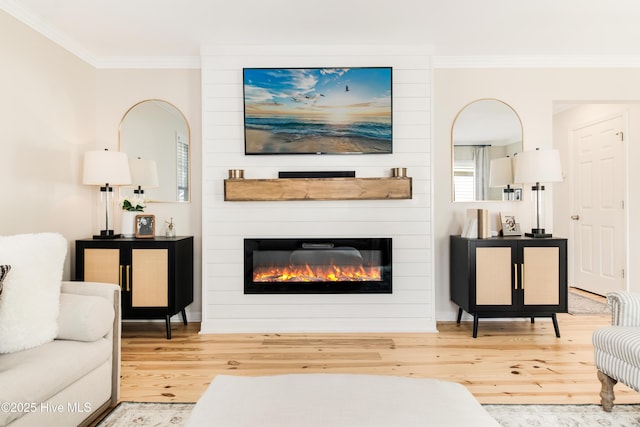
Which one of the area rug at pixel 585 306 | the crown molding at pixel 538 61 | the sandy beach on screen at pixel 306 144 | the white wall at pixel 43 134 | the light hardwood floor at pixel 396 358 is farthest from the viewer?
the area rug at pixel 585 306

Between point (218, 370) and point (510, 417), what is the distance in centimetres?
182

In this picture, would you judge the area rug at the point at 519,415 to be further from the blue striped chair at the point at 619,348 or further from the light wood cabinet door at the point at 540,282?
the light wood cabinet door at the point at 540,282

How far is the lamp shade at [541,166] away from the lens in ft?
11.3

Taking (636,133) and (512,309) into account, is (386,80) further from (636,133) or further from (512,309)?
(636,133)

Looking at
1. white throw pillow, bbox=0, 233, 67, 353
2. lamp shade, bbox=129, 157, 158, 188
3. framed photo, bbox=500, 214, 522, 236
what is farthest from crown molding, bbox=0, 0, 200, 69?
framed photo, bbox=500, 214, 522, 236

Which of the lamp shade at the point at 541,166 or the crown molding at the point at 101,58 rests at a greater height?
the crown molding at the point at 101,58

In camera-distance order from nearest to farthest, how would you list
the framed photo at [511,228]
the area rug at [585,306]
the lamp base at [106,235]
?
the lamp base at [106,235] < the framed photo at [511,228] < the area rug at [585,306]

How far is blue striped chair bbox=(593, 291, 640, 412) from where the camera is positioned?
6.36 feet

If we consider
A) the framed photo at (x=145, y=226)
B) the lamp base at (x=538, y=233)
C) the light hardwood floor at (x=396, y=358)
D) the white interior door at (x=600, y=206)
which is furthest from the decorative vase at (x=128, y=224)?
the white interior door at (x=600, y=206)

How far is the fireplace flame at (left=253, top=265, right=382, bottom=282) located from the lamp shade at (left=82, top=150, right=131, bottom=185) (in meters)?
1.43

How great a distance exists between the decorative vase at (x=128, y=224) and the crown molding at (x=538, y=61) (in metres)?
3.21

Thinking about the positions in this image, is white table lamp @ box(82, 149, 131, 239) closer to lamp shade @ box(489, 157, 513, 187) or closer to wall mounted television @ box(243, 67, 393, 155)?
wall mounted television @ box(243, 67, 393, 155)

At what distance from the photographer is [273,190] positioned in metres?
3.54

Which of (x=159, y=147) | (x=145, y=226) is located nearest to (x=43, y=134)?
(x=159, y=147)
